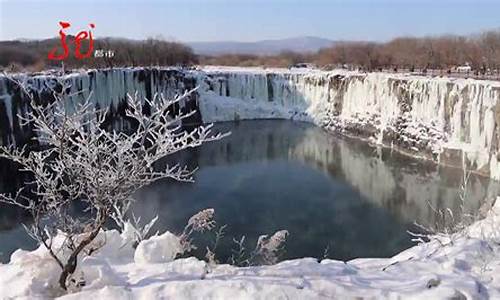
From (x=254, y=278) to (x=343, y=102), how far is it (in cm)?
2662

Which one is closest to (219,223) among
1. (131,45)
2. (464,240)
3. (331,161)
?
(464,240)

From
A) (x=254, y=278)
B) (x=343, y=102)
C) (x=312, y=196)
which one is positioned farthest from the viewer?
(x=343, y=102)

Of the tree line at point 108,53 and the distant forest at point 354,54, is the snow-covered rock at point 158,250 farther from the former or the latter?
the tree line at point 108,53

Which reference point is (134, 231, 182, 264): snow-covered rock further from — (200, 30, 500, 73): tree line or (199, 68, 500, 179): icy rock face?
(200, 30, 500, 73): tree line

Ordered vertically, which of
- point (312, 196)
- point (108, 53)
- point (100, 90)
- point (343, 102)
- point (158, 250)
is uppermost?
point (108, 53)

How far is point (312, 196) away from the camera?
1508 cm

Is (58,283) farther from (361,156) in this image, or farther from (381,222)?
(361,156)

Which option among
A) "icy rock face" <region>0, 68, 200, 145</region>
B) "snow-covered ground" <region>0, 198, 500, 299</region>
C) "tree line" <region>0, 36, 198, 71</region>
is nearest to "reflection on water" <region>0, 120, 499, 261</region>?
"icy rock face" <region>0, 68, 200, 145</region>

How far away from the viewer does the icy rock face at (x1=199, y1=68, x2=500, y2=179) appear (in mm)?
19562

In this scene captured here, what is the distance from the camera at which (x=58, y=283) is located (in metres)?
4.41

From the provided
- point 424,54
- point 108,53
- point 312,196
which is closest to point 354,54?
point 424,54

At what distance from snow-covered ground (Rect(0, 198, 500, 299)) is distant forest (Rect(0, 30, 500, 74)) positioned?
24.6 meters

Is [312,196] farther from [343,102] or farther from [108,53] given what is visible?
[108,53]

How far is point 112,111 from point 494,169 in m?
19.2
